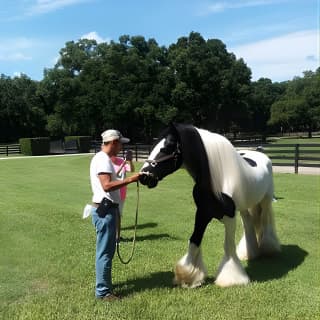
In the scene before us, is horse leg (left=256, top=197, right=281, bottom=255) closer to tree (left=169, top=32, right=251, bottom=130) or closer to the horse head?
the horse head

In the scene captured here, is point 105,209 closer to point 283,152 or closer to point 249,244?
point 249,244

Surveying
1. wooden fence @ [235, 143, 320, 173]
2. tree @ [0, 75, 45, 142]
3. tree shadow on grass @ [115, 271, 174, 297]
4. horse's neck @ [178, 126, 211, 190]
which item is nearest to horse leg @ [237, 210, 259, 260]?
tree shadow on grass @ [115, 271, 174, 297]

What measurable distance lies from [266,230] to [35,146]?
38615mm

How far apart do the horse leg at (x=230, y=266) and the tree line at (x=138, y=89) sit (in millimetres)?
39279

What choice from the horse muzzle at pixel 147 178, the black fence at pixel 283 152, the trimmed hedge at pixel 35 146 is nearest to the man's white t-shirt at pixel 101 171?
the horse muzzle at pixel 147 178

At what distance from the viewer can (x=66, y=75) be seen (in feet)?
203

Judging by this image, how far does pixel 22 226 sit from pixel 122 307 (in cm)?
505

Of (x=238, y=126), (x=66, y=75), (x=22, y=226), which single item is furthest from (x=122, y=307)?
(x=238, y=126)

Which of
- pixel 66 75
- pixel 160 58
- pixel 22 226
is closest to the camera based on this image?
pixel 22 226

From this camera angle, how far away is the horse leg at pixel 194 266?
562cm

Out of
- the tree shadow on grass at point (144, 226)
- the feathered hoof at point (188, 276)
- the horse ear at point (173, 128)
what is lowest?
the tree shadow on grass at point (144, 226)

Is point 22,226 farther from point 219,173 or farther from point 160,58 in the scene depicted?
point 160,58

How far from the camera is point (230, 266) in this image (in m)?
5.68

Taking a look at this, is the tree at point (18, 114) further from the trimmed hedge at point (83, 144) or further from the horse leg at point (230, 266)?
the horse leg at point (230, 266)
